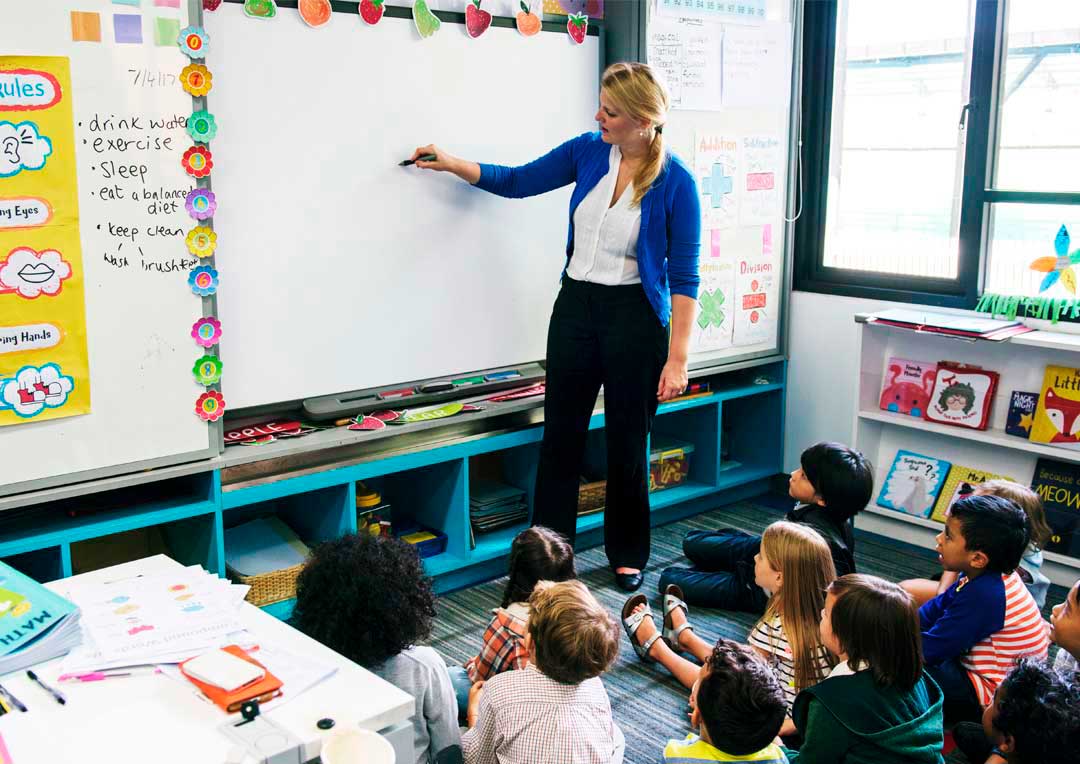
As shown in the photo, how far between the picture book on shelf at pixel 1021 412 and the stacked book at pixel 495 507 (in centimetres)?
159

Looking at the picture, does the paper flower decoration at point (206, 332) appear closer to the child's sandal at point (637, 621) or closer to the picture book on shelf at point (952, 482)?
the child's sandal at point (637, 621)

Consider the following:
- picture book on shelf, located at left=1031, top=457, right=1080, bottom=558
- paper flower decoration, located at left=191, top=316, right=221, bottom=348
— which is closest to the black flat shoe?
picture book on shelf, located at left=1031, top=457, right=1080, bottom=558

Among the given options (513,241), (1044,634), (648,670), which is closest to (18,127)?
(513,241)

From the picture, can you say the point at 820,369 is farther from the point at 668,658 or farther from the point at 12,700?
the point at 12,700

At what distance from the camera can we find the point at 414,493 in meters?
3.26

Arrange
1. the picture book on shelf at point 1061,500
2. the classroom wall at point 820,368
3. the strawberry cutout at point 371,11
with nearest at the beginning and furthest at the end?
the strawberry cutout at point 371,11
the picture book on shelf at point 1061,500
the classroom wall at point 820,368

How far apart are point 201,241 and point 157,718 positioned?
55.4 inches

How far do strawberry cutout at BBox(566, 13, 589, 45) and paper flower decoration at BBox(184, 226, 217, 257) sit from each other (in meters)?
1.37

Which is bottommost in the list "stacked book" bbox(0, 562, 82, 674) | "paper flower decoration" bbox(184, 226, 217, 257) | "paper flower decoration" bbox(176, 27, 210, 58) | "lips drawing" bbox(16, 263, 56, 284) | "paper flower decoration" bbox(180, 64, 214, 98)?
"stacked book" bbox(0, 562, 82, 674)

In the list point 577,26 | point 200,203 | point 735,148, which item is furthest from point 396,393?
point 735,148

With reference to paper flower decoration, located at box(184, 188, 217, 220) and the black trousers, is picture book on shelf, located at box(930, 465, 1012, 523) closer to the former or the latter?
the black trousers

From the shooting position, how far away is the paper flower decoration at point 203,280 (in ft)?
8.07

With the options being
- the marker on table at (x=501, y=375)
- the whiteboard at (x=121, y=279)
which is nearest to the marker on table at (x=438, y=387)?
the marker on table at (x=501, y=375)

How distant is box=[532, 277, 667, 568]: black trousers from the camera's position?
2.99 meters
